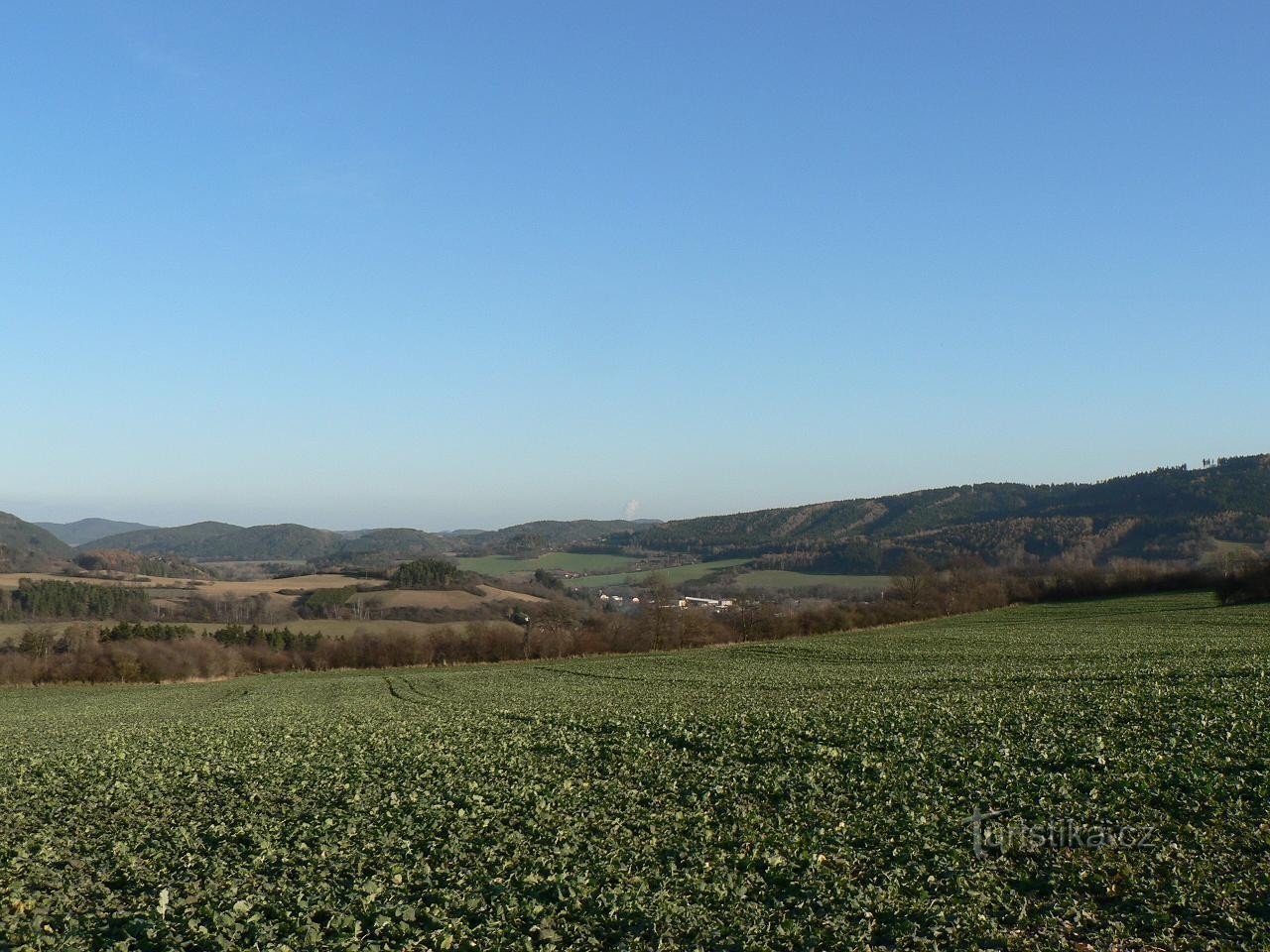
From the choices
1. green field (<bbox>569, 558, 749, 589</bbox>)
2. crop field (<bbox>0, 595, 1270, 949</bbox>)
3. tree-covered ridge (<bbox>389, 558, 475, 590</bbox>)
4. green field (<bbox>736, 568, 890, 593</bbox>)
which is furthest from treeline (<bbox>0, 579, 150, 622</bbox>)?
crop field (<bbox>0, 595, 1270, 949</bbox>)

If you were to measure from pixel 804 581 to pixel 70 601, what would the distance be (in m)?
108

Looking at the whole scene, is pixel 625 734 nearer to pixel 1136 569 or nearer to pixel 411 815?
pixel 411 815

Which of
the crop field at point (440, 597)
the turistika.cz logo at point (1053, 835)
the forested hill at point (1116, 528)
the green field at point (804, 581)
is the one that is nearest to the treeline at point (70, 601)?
the crop field at point (440, 597)

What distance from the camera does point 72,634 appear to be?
7888cm

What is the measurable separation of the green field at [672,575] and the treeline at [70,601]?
229ft

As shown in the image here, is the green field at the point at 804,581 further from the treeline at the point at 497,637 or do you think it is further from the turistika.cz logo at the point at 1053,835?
the turistika.cz logo at the point at 1053,835

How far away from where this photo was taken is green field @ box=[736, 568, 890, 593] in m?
134

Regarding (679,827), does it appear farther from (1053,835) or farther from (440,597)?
(440,597)

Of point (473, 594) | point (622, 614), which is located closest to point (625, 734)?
point (622, 614)

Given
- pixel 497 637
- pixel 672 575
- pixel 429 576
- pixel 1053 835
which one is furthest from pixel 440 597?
pixel 1053 835

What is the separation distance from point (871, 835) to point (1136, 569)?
10377cm

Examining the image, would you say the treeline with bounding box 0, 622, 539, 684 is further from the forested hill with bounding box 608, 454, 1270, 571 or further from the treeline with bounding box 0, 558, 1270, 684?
the forested hill with bounding box 608, 454, 1270, 571

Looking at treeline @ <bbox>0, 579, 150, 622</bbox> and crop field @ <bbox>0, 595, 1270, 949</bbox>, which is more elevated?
crop field @ <bbox>0, 595, 1270, 949</bbox>

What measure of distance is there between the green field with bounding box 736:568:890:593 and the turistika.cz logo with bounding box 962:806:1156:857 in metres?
119
